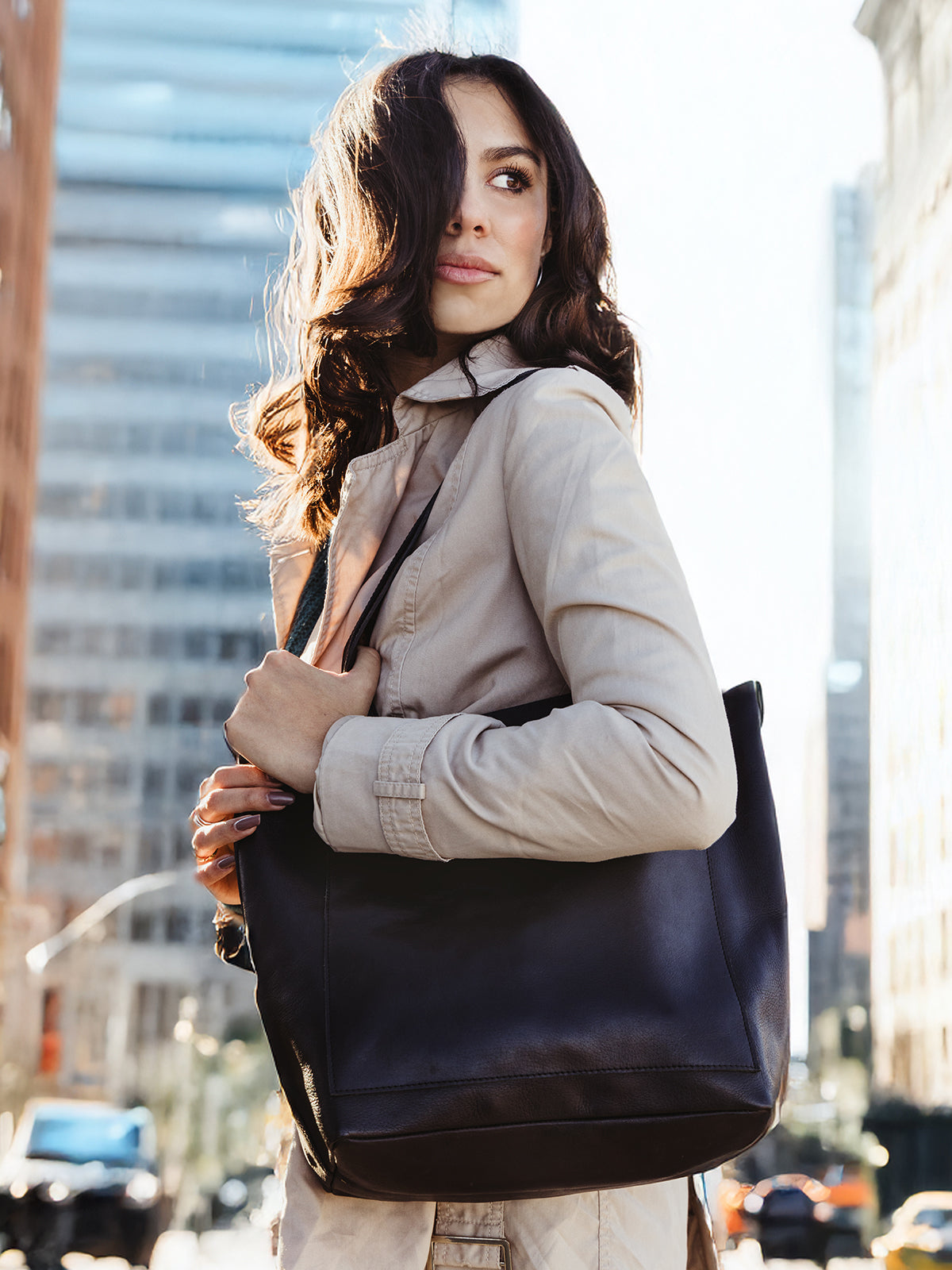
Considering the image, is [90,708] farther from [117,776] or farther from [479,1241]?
[479,1241]

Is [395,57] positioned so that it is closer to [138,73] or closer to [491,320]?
[491,320]

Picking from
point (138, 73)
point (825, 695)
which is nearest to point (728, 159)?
point (138, 73)

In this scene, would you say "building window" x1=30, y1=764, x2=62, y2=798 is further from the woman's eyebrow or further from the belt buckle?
the belt buckle

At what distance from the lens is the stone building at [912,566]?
24.7 m

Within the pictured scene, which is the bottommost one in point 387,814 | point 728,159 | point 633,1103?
point 633,1103

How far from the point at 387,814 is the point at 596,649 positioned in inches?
5.9

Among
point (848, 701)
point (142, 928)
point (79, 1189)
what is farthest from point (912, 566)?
point (79, 1189)

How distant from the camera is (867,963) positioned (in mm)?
27344

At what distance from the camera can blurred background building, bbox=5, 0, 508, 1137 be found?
24.6m

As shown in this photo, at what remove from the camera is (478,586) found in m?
0.77

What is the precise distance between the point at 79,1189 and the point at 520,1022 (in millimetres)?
10254

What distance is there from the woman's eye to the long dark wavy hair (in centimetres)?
3

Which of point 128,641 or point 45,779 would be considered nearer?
point 45,779

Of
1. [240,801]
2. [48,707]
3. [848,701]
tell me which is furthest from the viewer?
[848,701]
